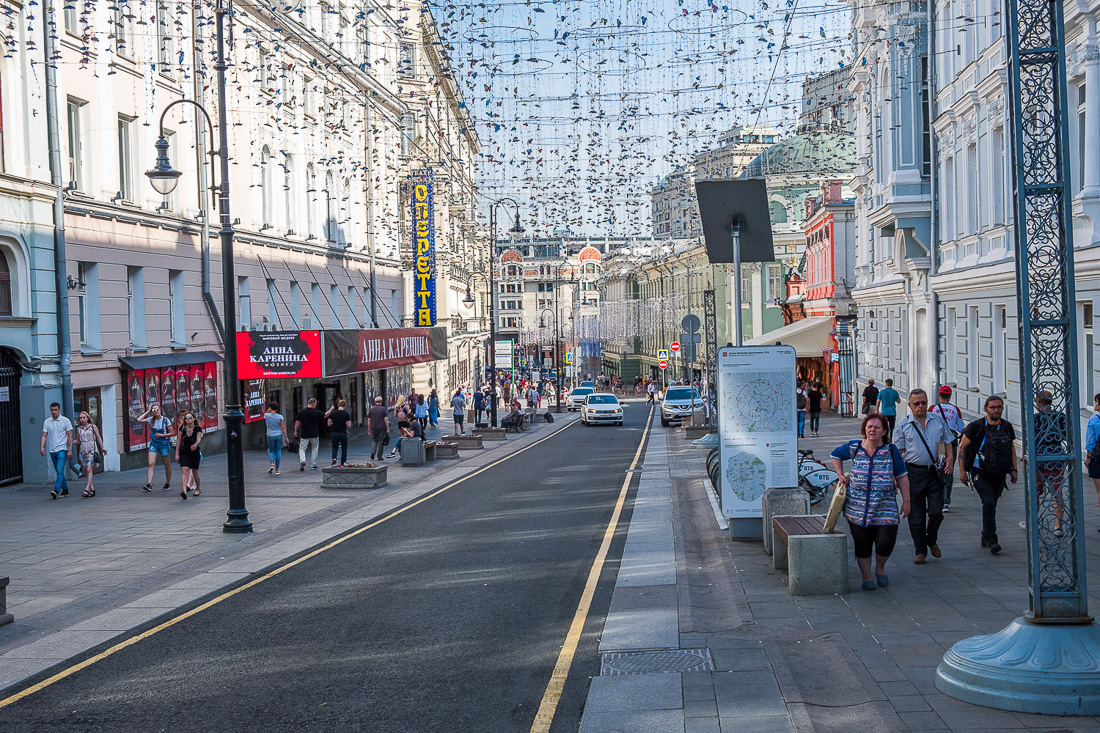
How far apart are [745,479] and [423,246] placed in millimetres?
35474

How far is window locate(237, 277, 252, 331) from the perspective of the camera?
32562 millimetres

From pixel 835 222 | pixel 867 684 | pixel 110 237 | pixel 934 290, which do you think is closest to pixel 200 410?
pixel 110 237

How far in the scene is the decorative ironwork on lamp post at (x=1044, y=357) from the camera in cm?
663

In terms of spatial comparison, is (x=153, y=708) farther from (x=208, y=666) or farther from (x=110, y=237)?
(x=110, y=237)

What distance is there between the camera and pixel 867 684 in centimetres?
702

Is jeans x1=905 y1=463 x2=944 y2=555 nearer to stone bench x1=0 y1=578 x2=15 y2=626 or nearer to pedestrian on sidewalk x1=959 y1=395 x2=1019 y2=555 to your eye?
pedestrian on sidewalk x1=959 y1=395 x2=1019 y2=555

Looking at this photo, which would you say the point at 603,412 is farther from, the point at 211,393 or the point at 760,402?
the point at 760,402

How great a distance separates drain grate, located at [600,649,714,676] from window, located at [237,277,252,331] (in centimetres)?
2636

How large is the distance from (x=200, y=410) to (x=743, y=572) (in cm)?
2070

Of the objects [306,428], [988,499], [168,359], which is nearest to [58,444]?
[306,428]

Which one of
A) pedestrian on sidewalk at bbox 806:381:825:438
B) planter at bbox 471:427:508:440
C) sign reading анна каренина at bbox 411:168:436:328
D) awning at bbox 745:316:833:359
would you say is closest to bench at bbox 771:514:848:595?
pedestrian on sidewalk at bbox 806:381:825:438

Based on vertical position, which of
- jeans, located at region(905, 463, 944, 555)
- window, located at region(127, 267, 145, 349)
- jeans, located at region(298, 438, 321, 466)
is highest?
window, located at region(127, 267, 145, 349)

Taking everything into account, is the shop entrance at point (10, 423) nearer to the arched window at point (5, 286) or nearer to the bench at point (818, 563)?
the arched window at point (5, 286)

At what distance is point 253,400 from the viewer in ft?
101
